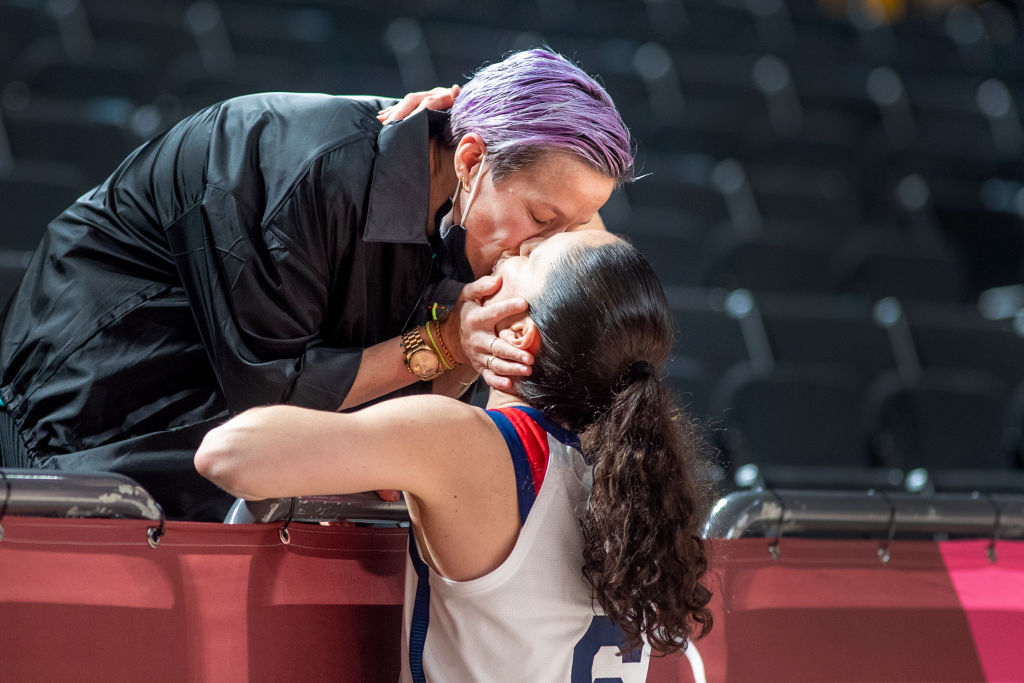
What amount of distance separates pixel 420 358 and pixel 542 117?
338 mm

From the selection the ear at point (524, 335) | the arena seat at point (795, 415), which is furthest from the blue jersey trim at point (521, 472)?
the arena seat at point (795, 415)

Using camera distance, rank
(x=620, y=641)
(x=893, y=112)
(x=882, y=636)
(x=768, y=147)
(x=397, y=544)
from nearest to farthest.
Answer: (x=620, y=641)
(x=397, y=544)
(x=882, y=636)
(x=768, y=147)
(x=893, y=112)

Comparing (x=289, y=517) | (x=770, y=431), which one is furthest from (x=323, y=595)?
(x=770, y=431)

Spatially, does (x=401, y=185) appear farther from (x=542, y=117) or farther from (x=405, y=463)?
(x=405, y=463)

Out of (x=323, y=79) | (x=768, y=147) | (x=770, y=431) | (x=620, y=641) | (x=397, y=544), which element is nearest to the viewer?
(x=620, y=641)

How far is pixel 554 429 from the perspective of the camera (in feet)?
3.74

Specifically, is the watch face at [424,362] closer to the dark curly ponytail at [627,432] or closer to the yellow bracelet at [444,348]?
the yellow bracelet at [444,348]

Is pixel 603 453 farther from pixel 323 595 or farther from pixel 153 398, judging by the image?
pixel 153 398

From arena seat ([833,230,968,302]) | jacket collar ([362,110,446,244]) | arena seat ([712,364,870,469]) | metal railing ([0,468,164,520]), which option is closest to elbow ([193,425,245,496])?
metal railing ([0,468,164,520])

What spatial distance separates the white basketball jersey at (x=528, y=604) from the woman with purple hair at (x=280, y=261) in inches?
11.0

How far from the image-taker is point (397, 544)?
1.25 metres

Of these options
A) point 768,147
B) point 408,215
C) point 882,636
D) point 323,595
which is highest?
point 768,147

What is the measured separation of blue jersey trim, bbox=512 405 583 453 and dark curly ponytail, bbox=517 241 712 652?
0.01 meters

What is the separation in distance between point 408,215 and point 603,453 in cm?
50
